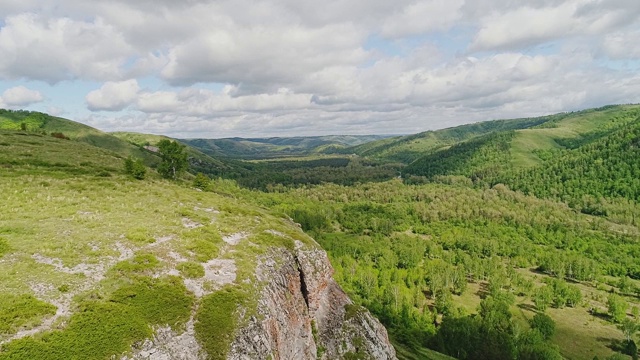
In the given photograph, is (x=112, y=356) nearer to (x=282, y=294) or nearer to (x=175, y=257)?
(x=175, y=257)

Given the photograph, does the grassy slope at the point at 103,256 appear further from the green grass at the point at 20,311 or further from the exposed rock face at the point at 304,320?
the exposed rock face at the point at 304,320

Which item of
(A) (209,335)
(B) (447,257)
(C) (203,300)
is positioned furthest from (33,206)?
(B) (447,257)

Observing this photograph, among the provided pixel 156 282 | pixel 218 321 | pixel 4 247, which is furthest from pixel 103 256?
pixel 218 321

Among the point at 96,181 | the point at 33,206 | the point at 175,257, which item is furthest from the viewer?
the point at 96,181

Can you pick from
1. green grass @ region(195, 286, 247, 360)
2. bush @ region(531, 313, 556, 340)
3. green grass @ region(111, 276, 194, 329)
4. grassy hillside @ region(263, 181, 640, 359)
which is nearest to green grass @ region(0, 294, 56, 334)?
green grass @ region(111, 276, 194, 329)

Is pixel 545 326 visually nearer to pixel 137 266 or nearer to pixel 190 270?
pixel 190 270

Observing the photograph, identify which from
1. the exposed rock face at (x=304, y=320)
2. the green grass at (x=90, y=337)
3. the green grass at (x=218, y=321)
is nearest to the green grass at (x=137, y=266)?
the green grass at (x=90, y=337)

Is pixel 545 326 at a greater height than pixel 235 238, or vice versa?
pixel 235 238
